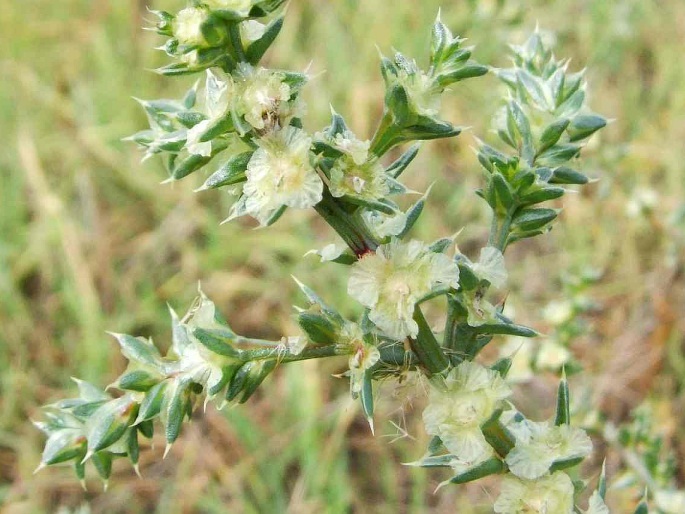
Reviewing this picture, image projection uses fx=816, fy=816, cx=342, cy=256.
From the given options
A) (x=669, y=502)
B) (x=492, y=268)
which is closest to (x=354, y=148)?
(x=492, y=268)

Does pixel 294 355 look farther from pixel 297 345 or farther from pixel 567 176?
pixel 567 176

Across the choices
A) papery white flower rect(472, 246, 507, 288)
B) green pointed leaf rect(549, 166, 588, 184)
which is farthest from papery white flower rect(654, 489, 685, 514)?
papery white flower rect(472, 246, 507, 288)

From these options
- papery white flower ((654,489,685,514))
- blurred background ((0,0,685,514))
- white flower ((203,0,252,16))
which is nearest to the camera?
white flower ((203,0,252,16))

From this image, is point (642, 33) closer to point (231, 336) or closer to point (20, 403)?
point (20, 403)

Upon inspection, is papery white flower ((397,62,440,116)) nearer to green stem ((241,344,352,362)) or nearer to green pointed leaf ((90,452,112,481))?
green stem ((241,344,352,362))

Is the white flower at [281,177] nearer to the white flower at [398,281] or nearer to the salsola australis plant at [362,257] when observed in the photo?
the salsola australis plant at [362,257]

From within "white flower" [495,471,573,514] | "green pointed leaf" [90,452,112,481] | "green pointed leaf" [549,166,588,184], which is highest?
"green pointed leaf" [549,166,588,184]

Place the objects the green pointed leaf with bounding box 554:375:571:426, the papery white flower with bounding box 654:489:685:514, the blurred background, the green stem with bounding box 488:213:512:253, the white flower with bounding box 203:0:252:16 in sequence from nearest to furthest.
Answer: the white flower with bounding box 203:0:252:16
the green pointed leaf with bounding box 554:375:571:426
the green stem with bounding box 488:213:512:253
the papery white flower with bounding box 654:489:685:514
the blurred background

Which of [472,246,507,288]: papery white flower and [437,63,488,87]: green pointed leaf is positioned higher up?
[437,63,488,87]: green pointed leaf
